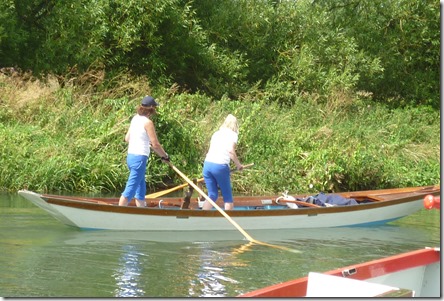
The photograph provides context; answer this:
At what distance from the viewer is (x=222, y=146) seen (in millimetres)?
12008

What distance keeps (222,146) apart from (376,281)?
550 centimetres

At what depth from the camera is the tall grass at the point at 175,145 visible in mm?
17156

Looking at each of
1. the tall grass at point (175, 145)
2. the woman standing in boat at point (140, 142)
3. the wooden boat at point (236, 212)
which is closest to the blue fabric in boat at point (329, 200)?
the wooden boat at point (236, 212)

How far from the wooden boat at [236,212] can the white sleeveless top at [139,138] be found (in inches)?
29.9

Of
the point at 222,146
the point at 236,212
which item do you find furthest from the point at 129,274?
the point at 236,212

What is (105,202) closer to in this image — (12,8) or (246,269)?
(246,269)

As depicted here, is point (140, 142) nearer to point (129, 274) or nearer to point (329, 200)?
point (129, 274)

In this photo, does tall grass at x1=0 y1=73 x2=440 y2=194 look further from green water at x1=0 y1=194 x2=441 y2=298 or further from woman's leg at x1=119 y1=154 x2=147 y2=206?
woman's leg at x1=119 y1=154 x2=147 y2=206

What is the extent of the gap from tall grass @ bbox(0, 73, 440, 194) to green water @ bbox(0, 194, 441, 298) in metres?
2.87

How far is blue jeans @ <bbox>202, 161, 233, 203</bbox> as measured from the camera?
12078mm

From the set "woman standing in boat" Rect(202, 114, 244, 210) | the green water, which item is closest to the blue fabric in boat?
the green water

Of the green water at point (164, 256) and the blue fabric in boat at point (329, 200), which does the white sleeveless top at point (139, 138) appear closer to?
the green water at point (164, 256)

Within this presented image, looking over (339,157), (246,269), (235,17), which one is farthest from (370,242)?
(235,17)

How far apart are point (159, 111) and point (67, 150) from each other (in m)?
2.22
